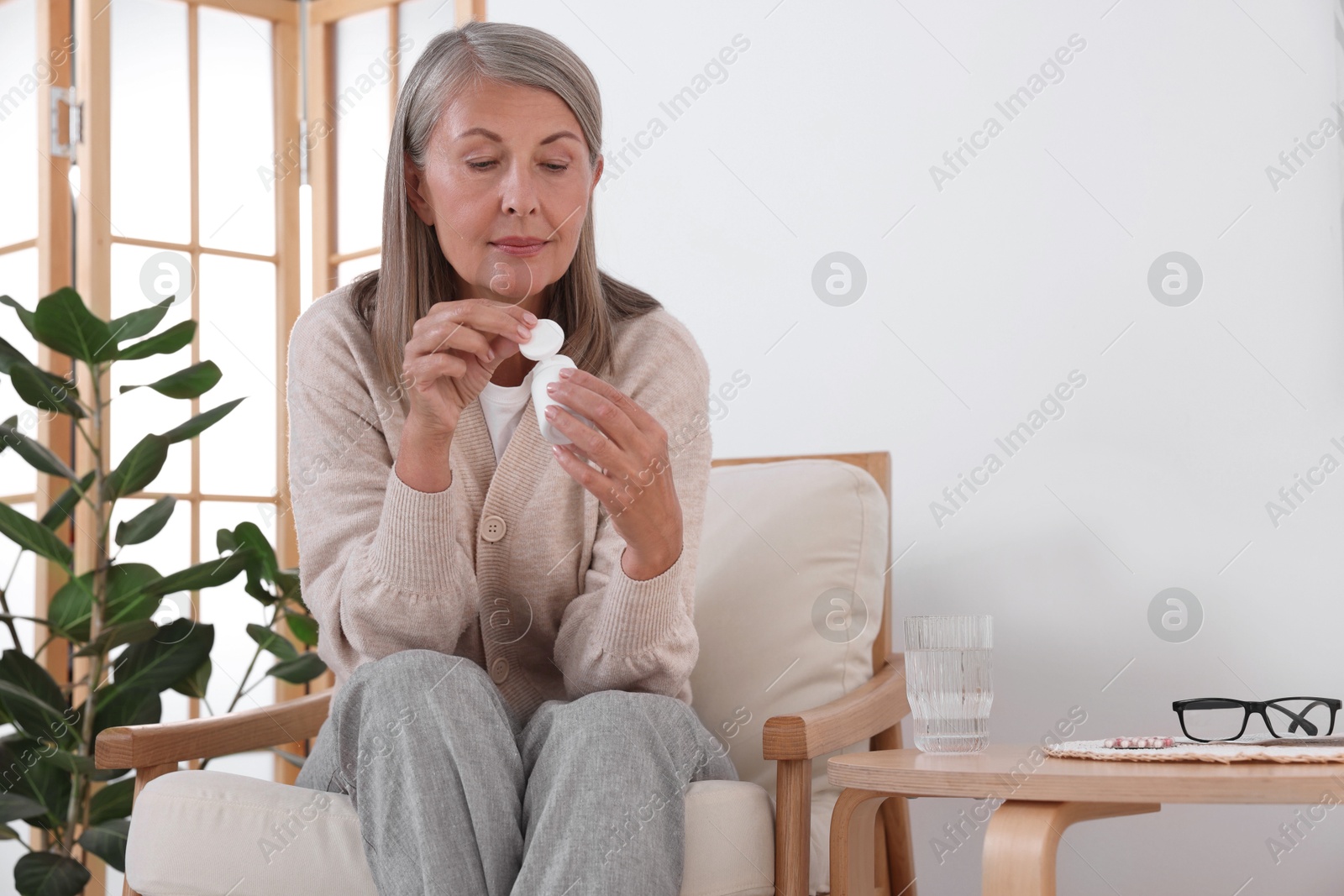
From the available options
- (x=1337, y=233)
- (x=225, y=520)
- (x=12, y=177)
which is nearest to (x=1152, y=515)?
(x=1337, y=233)

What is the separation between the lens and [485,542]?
4.02 ft

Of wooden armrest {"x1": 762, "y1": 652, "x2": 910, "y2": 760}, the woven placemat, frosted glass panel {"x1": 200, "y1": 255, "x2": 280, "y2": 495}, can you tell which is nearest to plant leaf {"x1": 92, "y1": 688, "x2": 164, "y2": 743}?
frosted glass panel {"x1": 200, "y1": 255, "x2": 280, "y2": 495}

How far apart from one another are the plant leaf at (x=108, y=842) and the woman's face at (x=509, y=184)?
1.13 meters

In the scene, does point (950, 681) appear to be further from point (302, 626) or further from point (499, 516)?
point (302, 626)

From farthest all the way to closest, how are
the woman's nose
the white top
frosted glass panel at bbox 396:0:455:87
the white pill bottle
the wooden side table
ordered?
frosted glass panel at bbox 396:0:455:87 → the white top → the woman's nose → the white pill bottle → the wooden side table

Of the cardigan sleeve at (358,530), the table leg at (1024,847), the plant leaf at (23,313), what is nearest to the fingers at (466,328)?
the cardigan sleeve at (358,530)

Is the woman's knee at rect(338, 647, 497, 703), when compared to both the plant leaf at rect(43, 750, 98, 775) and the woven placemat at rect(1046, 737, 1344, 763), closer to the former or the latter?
the woven placemat at rect(1046, 737, 1344, 763)

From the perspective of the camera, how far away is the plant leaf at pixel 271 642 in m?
2.09

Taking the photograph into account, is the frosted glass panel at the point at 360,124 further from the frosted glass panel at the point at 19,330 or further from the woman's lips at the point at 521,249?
the woman's lips at the point at 521,249

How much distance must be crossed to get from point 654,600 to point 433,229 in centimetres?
49

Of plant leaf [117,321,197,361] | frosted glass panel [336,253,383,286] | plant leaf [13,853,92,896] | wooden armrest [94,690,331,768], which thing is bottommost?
plant leaf [13,853,92,896]

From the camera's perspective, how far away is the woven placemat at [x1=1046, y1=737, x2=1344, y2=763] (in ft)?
2.98

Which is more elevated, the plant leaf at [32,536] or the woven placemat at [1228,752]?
the plant leaf at [32,536]

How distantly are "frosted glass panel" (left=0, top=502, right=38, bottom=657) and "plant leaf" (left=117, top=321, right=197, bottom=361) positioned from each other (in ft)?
2.23
